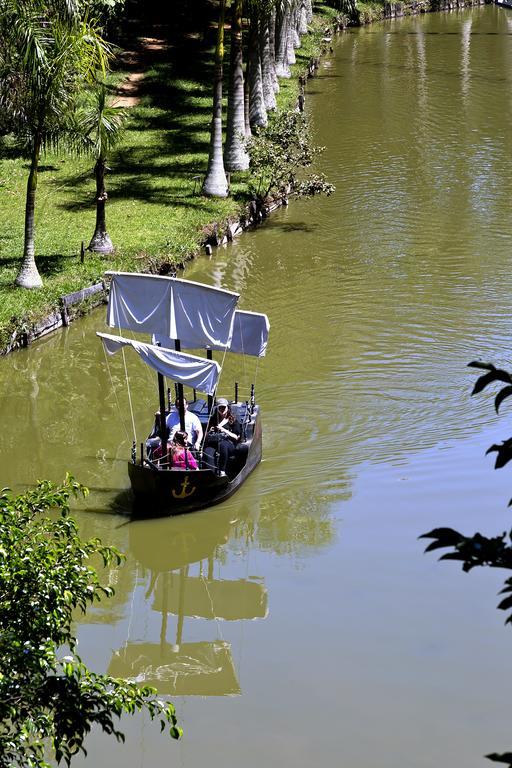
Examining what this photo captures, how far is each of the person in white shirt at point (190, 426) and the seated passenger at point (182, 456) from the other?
0.31m

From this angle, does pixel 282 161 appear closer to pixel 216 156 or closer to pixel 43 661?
pixel 216 156

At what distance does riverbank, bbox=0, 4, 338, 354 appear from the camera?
27078 mm

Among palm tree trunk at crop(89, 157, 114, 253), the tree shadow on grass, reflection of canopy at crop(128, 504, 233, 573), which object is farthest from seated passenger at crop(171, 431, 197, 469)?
palm tree trunk at crop(89, 157, 114, 253)

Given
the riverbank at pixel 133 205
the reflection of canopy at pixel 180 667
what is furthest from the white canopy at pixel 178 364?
the riverbank at pixel 133 205

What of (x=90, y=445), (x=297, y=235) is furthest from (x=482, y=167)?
(x=90, y=445)

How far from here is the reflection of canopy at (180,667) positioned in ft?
47.7

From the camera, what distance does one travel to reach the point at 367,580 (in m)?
16.6

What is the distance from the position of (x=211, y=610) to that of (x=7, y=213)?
20.3 metres

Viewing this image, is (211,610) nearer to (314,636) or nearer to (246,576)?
(246,576)

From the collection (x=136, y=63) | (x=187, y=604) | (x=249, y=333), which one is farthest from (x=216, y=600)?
(x=136, y=63)

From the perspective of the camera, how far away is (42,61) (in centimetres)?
2444

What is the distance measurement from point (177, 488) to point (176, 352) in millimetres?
2235

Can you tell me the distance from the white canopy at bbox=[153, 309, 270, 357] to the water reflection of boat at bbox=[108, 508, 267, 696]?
3386mm

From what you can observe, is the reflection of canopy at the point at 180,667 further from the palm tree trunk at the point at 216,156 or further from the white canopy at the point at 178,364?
the palm tree trunk at the point at 216,156
